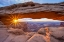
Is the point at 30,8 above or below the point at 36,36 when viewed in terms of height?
above

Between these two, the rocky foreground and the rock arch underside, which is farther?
the rock arch underside

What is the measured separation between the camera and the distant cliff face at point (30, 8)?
2.12m

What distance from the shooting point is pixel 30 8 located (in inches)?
88.0

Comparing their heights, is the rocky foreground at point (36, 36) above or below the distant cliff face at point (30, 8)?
below

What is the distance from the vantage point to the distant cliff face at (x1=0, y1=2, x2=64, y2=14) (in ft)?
6.95

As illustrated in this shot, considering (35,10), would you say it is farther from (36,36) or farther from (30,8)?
(36,36)

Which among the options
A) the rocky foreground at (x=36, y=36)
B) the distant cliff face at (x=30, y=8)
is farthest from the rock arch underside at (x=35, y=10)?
the rocky foreground at (x=36, y=36)

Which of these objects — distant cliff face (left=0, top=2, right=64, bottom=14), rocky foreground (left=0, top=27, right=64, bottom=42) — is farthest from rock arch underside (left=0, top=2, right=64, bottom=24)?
rocky foreground (left=0, top=27, right=64, bottom=42)

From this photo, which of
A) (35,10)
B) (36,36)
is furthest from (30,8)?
(36,36)

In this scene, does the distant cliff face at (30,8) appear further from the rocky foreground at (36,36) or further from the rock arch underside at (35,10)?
the rocky foreground at (36,36)

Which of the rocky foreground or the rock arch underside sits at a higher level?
A: the rock arch underside

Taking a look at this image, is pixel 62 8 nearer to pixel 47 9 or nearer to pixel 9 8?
pixel 47 9

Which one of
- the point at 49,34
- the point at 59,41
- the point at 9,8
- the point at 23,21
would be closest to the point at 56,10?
the point at 49,34

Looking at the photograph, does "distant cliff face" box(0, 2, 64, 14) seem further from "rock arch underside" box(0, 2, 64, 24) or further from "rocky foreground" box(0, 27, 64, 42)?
"rocky foreground" box(0, 27, 64, 42)
